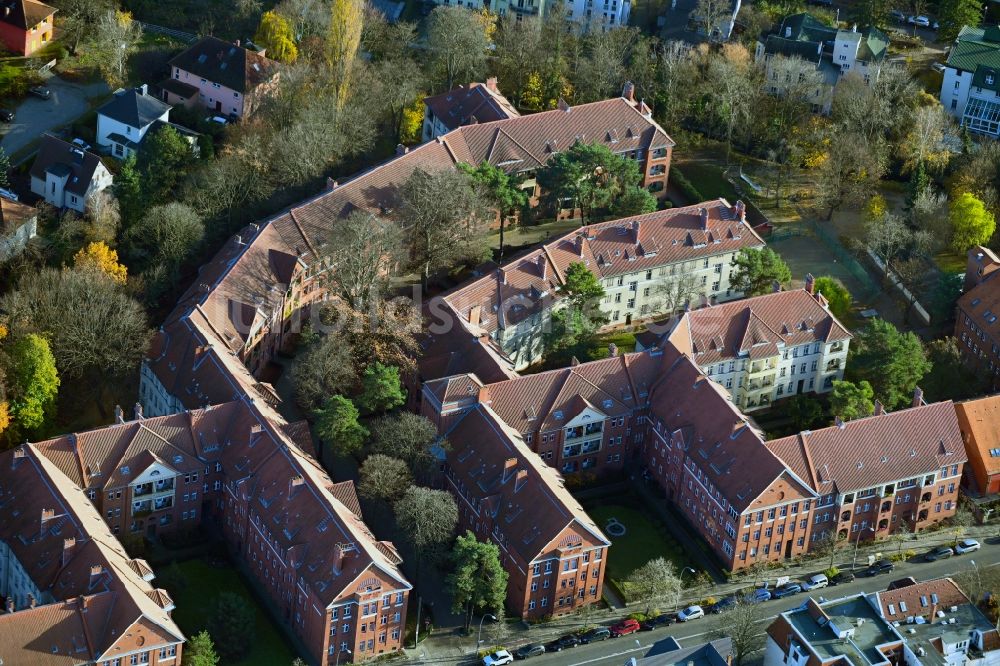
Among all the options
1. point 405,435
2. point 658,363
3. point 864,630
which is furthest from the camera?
point 658,363

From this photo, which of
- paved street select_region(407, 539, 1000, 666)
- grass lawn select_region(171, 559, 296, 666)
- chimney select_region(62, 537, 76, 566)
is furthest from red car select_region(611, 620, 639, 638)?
chimney select_region(62, 537, 76, 566)

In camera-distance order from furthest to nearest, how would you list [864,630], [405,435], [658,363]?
1. [658,363]
2. [405,435]
3. [864,630]

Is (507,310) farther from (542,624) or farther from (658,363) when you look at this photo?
(542,624)

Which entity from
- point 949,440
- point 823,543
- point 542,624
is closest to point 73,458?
point 542,624

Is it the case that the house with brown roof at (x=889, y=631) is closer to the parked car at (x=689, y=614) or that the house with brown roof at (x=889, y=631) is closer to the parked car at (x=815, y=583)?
the parked car at (x=689, y=614)

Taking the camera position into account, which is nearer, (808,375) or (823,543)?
(823,543)

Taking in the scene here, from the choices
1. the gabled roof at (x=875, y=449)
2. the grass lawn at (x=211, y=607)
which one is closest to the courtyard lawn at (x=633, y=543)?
the gabled roof at (x=875, y=449)

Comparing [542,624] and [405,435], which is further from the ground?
[405,435]
